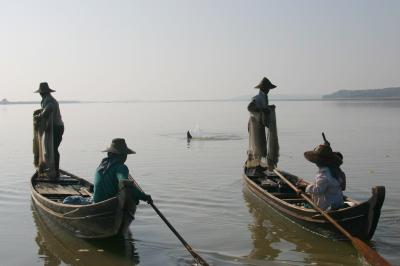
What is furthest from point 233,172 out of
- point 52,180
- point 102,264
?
point 102,264

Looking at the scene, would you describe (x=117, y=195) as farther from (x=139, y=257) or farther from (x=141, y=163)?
(x=141, y=163)

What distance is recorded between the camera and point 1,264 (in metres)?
8.98

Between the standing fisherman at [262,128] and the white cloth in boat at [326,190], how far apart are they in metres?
4.55

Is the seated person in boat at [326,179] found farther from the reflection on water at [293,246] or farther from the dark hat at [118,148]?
the dark hat at [118,148]

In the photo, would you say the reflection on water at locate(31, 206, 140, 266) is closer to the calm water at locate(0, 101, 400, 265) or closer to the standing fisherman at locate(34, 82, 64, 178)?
the calm water at locate(0, 101, 400, 265)

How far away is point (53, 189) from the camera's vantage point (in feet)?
41.9

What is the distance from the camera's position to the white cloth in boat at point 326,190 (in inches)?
362

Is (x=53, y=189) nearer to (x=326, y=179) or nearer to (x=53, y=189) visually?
(x=53, y=189)

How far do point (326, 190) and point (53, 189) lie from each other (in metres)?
6.82

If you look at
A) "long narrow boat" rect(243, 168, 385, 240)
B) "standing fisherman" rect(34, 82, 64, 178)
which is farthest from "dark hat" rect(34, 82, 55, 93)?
"long narrow boat" rect(243, 168, 385, 240)

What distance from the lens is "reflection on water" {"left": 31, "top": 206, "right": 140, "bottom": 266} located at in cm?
889

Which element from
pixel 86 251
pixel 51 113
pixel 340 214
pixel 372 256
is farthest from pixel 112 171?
pixel 51 113

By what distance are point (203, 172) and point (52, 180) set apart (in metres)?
6.67

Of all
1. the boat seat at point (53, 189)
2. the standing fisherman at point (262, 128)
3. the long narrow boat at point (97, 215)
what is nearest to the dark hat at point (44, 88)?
the boat seat at point (53, 189)
